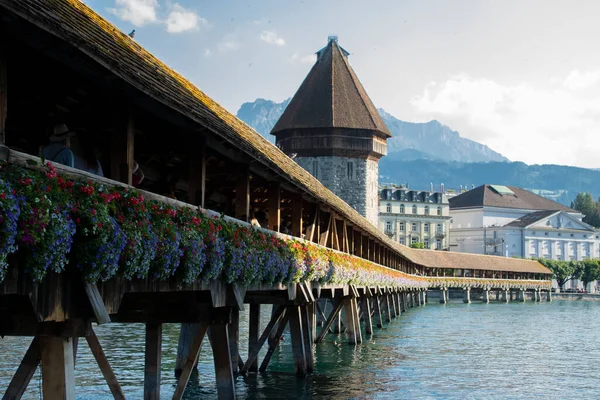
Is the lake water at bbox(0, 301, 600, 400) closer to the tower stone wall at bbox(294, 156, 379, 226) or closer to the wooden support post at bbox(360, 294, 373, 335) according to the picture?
the wooden support post at bbox(360, 294, 373, 335)

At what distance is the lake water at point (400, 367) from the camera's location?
1764cm

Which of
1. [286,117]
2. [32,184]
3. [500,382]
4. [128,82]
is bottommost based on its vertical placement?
[500,382]

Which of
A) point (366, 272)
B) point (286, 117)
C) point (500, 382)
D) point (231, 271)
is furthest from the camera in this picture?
point (286, 117)

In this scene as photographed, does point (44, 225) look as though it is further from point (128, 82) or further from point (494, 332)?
point (494, 332)

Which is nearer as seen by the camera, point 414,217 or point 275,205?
point 275,205

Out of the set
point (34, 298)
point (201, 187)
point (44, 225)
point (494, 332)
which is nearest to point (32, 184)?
point (44, 225)

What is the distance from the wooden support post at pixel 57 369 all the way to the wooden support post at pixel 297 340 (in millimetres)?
11011

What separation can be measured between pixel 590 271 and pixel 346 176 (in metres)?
51.1

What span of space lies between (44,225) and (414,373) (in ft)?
53.1

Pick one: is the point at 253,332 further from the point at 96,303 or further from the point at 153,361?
the point at 96,303

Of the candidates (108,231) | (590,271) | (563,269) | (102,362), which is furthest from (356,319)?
(590,271)

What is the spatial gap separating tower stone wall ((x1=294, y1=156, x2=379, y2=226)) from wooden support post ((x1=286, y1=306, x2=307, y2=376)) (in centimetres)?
3559

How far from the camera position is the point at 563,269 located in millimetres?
96250

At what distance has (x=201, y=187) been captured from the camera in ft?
34.4
